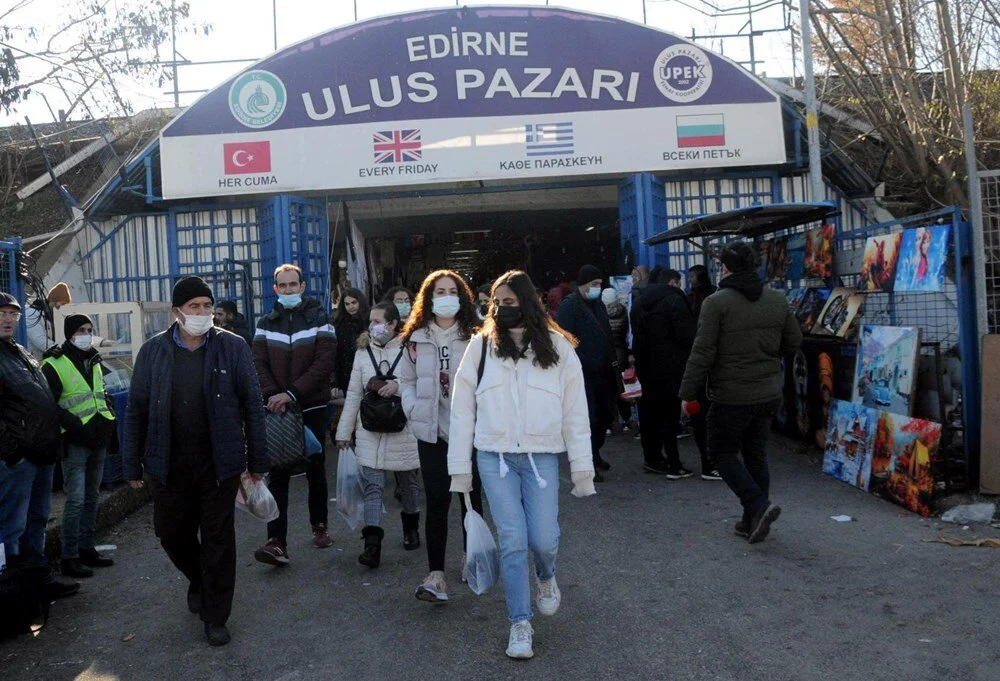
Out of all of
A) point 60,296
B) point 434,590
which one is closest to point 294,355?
point 434,590

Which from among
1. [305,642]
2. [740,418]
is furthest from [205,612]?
[740,418]

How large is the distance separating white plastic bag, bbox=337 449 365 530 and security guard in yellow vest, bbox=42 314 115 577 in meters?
1.53

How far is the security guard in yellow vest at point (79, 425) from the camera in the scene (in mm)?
6109

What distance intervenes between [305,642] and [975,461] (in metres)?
4.89

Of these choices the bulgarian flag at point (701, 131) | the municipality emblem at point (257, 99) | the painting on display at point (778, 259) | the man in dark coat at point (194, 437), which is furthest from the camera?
the municipality emblem at point (257, 99)

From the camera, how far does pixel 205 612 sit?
4973 mm

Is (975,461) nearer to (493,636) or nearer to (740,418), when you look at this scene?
(740,418)

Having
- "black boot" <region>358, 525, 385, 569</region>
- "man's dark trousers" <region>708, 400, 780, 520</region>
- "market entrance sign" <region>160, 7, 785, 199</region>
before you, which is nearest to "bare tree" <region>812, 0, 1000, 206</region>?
"market entrance sign" <region>160, 7, 785, 199</region>

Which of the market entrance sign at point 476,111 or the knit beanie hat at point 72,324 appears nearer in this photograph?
the knit beanie hat at point 72,324

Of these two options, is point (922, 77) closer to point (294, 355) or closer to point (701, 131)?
point (701, 131)

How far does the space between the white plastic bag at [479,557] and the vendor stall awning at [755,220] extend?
4584 mm

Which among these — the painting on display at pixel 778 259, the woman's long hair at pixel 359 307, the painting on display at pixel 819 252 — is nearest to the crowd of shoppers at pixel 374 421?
the woman's long hair at pixel 359 307

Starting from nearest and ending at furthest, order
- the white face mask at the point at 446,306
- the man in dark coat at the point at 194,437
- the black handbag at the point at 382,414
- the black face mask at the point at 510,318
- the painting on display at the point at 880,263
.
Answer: the black face mask at the point at 510,318, the man in dark coat at the point at 194,437, the white face mask at the point at 446,306, the black handbag at the point at 382,414, the painting on display at the point at 880,263

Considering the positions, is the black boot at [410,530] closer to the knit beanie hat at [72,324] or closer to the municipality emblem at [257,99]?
the knit beanie hat at [72,324]
